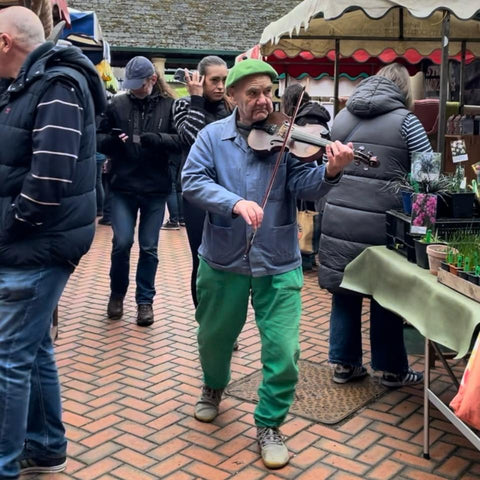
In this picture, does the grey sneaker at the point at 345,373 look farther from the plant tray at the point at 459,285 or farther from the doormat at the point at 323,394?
the plant tray at the point at 459,285

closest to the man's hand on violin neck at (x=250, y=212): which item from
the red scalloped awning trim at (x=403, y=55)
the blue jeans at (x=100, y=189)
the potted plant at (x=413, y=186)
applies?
the potted plant at (x=413, y=186)

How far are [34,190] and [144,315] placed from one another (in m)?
2.93

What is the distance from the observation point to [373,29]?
6828mm

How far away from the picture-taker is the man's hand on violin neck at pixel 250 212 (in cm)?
285

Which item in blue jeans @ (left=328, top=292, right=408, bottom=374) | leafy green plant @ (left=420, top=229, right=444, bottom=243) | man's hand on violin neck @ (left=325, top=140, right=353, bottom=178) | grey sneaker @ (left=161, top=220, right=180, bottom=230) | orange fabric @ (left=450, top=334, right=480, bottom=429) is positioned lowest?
grey sneaker @ (left=161, top=220, right=180, bottom=230)

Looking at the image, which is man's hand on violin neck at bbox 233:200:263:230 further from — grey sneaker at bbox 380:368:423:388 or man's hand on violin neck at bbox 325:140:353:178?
grey sneaker at bbox 380:368:423:388

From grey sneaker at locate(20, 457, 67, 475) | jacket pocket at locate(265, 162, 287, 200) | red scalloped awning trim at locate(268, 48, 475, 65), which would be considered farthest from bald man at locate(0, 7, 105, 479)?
red scalloped awning trim at locate(268, 48, 475, 65)

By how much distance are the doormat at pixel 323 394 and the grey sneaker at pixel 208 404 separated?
0.31 metres

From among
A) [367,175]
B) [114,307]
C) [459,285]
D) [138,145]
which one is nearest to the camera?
[459,285]

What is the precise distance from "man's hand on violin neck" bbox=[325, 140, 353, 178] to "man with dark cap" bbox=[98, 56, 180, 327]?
230cm

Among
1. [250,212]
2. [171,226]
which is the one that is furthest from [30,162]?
[171,226]

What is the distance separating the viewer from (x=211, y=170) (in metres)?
3.30

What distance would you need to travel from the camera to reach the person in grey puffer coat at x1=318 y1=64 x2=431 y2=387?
155 inches

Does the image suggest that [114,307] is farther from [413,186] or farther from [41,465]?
[413,186]
